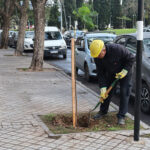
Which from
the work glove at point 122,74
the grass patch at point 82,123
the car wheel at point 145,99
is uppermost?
the work glove at point 122,74

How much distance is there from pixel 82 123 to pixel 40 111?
1202 mm

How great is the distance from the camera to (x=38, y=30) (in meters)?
13.3

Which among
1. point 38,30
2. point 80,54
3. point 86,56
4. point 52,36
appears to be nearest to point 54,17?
point 52,36

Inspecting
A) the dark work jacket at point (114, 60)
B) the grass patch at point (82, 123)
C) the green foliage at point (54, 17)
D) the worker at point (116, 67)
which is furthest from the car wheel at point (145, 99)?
the green foliage at point (54, 17)

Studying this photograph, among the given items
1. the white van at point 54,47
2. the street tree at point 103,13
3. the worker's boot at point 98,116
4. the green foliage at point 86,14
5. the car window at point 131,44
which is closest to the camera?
the worker's boot at point 98,116

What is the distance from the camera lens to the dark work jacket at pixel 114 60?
5750 mm

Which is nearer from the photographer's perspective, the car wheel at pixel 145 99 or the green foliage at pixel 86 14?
the car wheel at pixel 145 99

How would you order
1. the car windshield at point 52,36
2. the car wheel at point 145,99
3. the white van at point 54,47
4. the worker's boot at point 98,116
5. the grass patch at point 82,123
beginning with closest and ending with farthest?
the grass patch at point 82,123, the worker's boot at point 98,116, the car wheel at point 145,99, the white van at point 54,47, the car windshield at point 52,36

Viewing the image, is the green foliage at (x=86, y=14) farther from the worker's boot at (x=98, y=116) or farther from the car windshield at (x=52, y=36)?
the worker's boot at (x=98, y=116)

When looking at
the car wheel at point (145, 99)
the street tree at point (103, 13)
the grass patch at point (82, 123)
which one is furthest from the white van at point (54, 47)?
the street tree at point (103, 13)

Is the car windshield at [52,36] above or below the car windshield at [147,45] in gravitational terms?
above

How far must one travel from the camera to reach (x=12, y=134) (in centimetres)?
542

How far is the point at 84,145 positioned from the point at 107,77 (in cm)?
159

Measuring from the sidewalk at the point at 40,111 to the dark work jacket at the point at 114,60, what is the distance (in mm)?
1100
